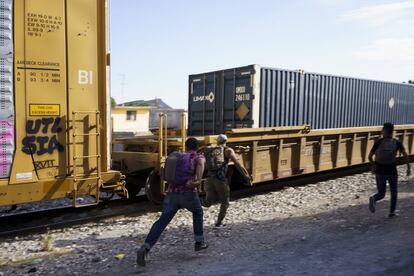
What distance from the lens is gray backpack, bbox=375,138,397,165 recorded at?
23.0 ft

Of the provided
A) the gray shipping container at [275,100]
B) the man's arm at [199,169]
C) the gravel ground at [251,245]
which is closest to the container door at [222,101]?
the gray shipping container at [275,100]

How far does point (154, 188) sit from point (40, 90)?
3.25m

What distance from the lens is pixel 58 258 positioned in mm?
5738

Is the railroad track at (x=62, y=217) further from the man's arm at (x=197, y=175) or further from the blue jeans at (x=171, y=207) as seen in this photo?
the man's arm at (x=197, y=175)

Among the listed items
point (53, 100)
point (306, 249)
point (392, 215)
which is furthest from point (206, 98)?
point (306, 249)

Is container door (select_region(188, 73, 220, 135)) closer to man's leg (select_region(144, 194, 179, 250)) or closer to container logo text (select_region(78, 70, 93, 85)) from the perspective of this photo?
container logo text (select_region(78, 70, 93, 85))

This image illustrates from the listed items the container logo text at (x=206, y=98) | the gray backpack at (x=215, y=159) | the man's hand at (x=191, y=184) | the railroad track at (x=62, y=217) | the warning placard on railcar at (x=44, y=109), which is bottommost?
the railroad track at (x=62, y=217)

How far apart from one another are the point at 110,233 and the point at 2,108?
2.57 metres

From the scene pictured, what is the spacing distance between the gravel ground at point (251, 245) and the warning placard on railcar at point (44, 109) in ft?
6.06

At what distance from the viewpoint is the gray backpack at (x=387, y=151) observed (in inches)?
276

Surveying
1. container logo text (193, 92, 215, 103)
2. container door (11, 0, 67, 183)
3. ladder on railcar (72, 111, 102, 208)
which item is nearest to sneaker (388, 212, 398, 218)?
ladder on railcar (72, 111, 102, 208)

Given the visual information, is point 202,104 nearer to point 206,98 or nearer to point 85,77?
point 206,98

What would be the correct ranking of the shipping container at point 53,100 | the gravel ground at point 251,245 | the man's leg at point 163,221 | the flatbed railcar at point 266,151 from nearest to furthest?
the gravel ground at point 251,245 → the man's leg at point 163,221 → the shipping container at point 53,100 → the flatbed railcar at point 266,151

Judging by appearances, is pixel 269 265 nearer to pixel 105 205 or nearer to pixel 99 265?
pixel 99 265
